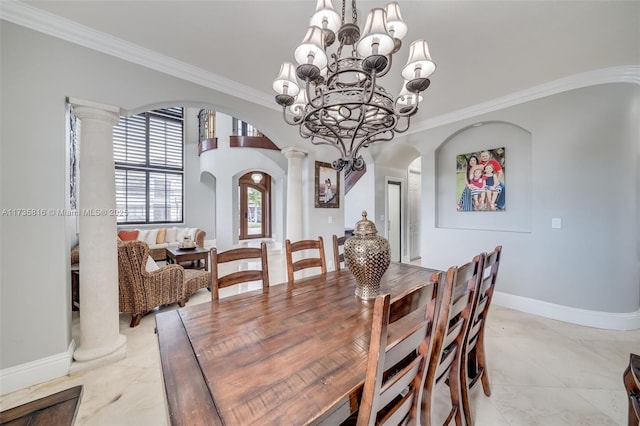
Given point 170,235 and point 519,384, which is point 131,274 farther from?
point 170,235

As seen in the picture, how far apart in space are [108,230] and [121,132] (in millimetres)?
5804

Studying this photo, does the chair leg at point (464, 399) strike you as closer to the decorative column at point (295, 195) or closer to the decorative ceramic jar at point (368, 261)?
the decorative ceramic jar at point (368, 261)

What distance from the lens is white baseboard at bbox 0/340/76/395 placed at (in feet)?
5.55

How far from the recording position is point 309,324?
1.16m

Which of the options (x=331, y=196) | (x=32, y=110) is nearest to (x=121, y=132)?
(x=32, y=110)

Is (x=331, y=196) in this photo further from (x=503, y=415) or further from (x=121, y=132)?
(x=121, y=132)

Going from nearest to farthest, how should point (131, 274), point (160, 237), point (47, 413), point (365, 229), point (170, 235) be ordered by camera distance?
point (47, 413), point (365, 229), point (131, 274), point (160, 237), point (170, 235)

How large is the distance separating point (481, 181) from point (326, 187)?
7.49 ft

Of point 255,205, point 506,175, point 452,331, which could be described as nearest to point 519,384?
point 452,331

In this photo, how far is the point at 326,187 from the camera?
3793mm

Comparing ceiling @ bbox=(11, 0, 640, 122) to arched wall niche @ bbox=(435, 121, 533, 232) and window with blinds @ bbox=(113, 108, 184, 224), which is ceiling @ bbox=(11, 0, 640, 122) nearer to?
arched wall niche @ bbox=(435, 121, 533, 232)

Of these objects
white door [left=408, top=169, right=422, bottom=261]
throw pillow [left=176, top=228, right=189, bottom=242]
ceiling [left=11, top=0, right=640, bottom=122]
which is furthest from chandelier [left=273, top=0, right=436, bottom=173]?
throw pillow [left=176, top=228, right=189, bottom=242]

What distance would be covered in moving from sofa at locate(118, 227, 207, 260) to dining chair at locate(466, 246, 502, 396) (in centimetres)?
553

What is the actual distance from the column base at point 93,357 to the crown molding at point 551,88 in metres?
4.77
